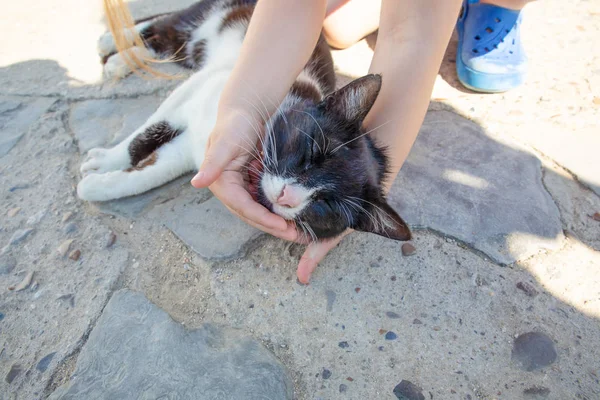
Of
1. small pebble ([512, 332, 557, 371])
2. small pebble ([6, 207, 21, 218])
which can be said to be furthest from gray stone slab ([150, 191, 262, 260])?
small pebble ([512, 332, 557, 371])

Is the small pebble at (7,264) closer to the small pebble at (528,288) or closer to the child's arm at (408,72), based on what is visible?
the child's arm at (408,72)

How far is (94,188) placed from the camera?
4.79ft

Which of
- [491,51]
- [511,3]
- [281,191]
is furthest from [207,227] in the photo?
[511,3]

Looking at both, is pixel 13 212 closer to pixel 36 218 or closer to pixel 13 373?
pixel 36 218

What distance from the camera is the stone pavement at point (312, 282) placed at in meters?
1.09

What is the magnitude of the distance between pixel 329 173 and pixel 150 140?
84cm

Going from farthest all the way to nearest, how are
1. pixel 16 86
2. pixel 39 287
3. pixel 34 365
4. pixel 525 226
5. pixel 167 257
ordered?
pixel 16 86 < pixel 525 226 < pixel 167 257 < pixel 39 287 < pixel 34 365

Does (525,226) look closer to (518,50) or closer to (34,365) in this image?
(518,50)

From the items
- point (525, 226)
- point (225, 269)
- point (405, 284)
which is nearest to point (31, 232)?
point (225, 269)

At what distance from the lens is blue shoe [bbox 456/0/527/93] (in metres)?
2.04

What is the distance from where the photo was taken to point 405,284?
4.33 feet

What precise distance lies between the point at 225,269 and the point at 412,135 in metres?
0.79

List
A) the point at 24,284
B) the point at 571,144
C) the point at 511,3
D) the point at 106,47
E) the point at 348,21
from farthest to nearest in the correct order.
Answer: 1. the point at 348,21
2. the point at 106,47
3. the point at 511,3
4. the point at 571,144
5. the point at 24,284

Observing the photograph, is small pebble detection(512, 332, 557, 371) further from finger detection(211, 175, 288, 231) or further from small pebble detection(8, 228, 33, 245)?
small pebble detection(8, 228, 33, 245)
